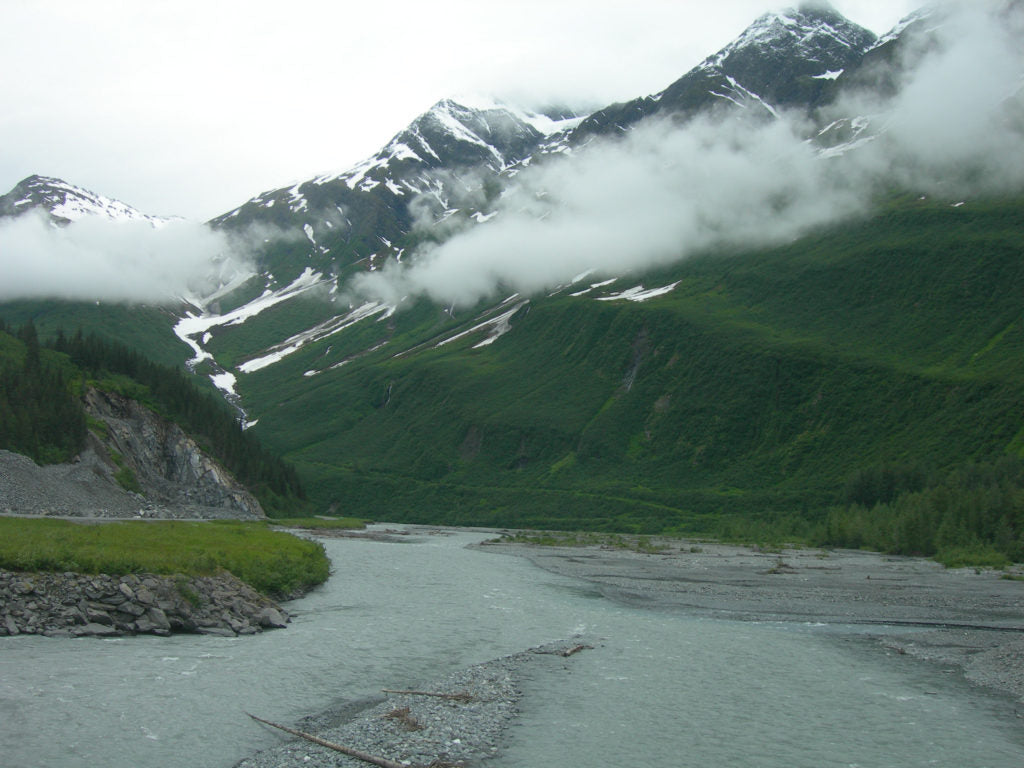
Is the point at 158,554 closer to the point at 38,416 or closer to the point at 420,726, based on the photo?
the point at 420,726

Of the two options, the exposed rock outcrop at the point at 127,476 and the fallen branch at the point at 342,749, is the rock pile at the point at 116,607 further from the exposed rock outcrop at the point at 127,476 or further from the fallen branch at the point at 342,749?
the exposed rock outcrop at the point at 127,476

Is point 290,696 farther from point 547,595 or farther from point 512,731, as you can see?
point 547,595

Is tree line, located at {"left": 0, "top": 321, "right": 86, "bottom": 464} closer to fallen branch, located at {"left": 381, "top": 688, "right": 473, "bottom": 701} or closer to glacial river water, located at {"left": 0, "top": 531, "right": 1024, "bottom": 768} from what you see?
glacial river water, located at {"left": 0, "top": 531, "right": 1024, "bottom": 768}

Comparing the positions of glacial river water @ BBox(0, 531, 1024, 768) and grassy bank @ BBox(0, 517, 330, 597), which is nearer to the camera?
glacial river water @ BBox(0, 531, 1024, 768)

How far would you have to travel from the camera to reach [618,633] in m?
41.0

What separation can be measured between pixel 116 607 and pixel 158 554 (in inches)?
238

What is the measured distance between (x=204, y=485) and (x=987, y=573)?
101510 millimetres

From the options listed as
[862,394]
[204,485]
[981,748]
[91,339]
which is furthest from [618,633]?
[862,394]

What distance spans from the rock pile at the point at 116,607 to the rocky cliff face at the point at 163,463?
216 ft

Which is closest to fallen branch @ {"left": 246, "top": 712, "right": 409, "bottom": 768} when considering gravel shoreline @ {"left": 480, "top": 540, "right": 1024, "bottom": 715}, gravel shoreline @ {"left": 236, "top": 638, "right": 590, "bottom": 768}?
gravel shoreline @ {"left": 236, "top": 638, "right": 590, "bottom": 768}

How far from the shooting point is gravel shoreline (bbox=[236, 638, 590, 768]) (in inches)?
808

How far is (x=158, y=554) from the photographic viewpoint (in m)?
40.6

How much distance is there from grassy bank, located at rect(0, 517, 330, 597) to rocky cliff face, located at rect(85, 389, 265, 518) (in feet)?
147

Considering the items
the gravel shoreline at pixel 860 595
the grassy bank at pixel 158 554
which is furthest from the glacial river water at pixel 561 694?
the grassy bank at pixel 158 554
